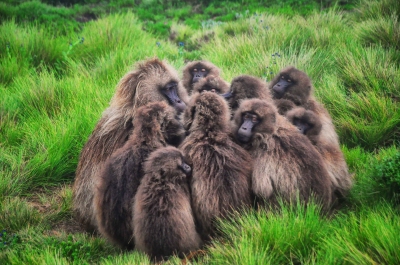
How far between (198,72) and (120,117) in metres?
1.49

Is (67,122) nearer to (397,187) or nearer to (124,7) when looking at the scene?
(397,187)

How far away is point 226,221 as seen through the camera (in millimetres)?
4238

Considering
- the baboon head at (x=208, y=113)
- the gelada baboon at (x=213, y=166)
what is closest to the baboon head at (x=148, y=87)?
the baboon head at (x=208, y=113)

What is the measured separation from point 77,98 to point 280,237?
4.08 metres

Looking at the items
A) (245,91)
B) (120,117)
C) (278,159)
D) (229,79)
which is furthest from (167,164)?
(229,79)

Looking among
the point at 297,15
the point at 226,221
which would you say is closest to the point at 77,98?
the point at 226,221

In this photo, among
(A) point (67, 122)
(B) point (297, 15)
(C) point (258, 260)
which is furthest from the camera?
(B) point (297, 15)

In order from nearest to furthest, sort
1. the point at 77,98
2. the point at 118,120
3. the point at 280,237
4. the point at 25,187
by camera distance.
Result: the point at 280,237
the point at 118,120
the point at 25,187
the point at 77,98

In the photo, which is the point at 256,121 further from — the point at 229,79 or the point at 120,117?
the point at 229,79

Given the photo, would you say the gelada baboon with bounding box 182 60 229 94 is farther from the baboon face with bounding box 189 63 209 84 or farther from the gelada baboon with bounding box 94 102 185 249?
the gelada baboon with bounding box 94 102 185 249

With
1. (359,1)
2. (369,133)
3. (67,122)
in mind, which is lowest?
(67,122)

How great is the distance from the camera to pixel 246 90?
5297 millimetres

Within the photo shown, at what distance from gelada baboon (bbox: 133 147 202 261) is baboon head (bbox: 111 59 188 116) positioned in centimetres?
93

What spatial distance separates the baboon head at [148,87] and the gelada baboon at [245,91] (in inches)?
20.7
